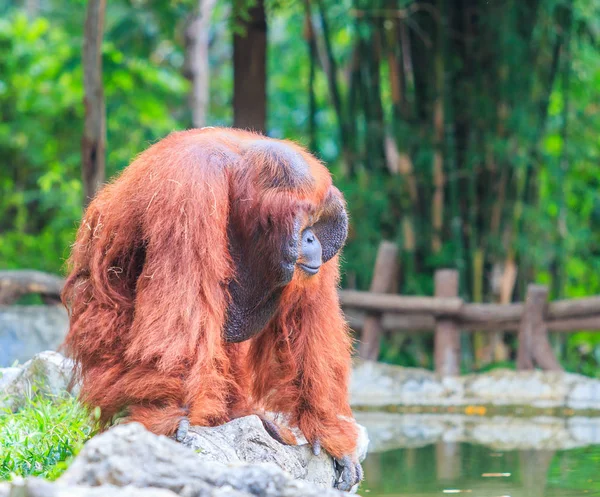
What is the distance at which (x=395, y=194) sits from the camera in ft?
25.2

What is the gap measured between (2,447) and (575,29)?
5778 millimetres

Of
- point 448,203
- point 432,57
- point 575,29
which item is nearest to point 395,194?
point 448,203

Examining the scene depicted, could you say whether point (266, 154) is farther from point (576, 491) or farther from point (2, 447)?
point (576, 491)

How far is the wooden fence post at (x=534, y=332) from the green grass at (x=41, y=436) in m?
3.90

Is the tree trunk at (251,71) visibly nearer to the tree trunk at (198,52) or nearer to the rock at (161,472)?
the tree trunk at (198,52)

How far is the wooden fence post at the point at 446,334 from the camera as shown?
265 inches

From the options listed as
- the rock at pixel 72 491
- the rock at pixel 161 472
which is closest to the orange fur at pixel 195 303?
the rock at pixel 161 472

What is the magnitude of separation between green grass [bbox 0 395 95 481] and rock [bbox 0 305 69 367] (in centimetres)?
253

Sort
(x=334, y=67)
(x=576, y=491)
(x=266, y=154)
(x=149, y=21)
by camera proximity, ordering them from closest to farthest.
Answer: (x=266, y=154) → (x=576, y=491) → (x=334, y=67) → (x=149, y=21)

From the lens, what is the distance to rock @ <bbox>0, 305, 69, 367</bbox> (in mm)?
6066

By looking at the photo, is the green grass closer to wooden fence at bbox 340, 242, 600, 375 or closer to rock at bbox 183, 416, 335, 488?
rock at bbox 183, 416, 335, 488

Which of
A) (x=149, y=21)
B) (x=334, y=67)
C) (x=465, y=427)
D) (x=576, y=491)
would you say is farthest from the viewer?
(x=149, y=21)

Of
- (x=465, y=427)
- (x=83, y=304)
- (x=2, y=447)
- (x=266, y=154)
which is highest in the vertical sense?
A: (x=266, y=154)

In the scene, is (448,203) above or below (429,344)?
above
